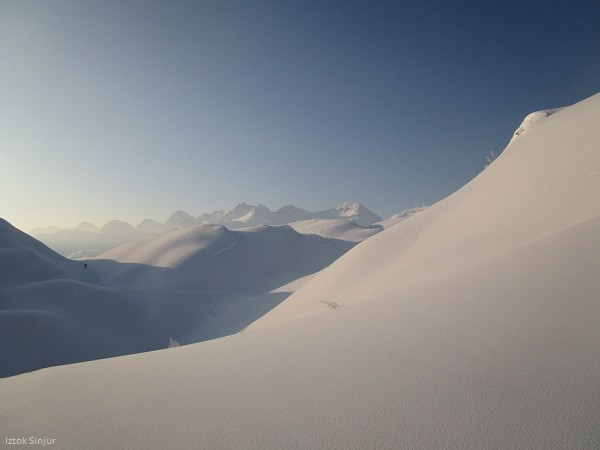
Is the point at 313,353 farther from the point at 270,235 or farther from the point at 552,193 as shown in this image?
the point at 270,235

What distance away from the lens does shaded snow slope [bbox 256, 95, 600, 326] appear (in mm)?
4422

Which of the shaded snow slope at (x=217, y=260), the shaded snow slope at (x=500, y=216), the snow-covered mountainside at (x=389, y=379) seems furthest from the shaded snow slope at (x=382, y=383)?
the shaded snow slope at (x=217, y=260)

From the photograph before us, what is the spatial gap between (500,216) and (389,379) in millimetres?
5741

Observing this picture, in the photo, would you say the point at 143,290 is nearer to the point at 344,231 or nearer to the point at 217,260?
the point at 217,260

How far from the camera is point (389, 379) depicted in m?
1.51

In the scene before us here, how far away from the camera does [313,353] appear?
201 centimetres

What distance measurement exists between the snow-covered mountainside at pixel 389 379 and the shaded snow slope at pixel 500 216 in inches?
56.3

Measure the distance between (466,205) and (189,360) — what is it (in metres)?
8.45

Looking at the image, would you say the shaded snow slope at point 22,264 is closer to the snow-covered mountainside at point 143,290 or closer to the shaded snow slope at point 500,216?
the snow-covered mountainside at point 143,290

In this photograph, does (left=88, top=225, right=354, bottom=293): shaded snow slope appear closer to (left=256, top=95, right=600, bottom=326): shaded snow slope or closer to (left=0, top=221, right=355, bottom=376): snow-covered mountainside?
(left=0, top=221, right=355, bottom=376): snow-covered mountainside

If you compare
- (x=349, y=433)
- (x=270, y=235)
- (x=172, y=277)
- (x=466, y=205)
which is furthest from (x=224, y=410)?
Result: (x=270, y=235)

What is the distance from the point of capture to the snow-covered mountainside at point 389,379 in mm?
1162

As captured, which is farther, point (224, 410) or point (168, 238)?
point (168, 238)

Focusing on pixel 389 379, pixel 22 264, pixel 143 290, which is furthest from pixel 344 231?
pixel 389 379
